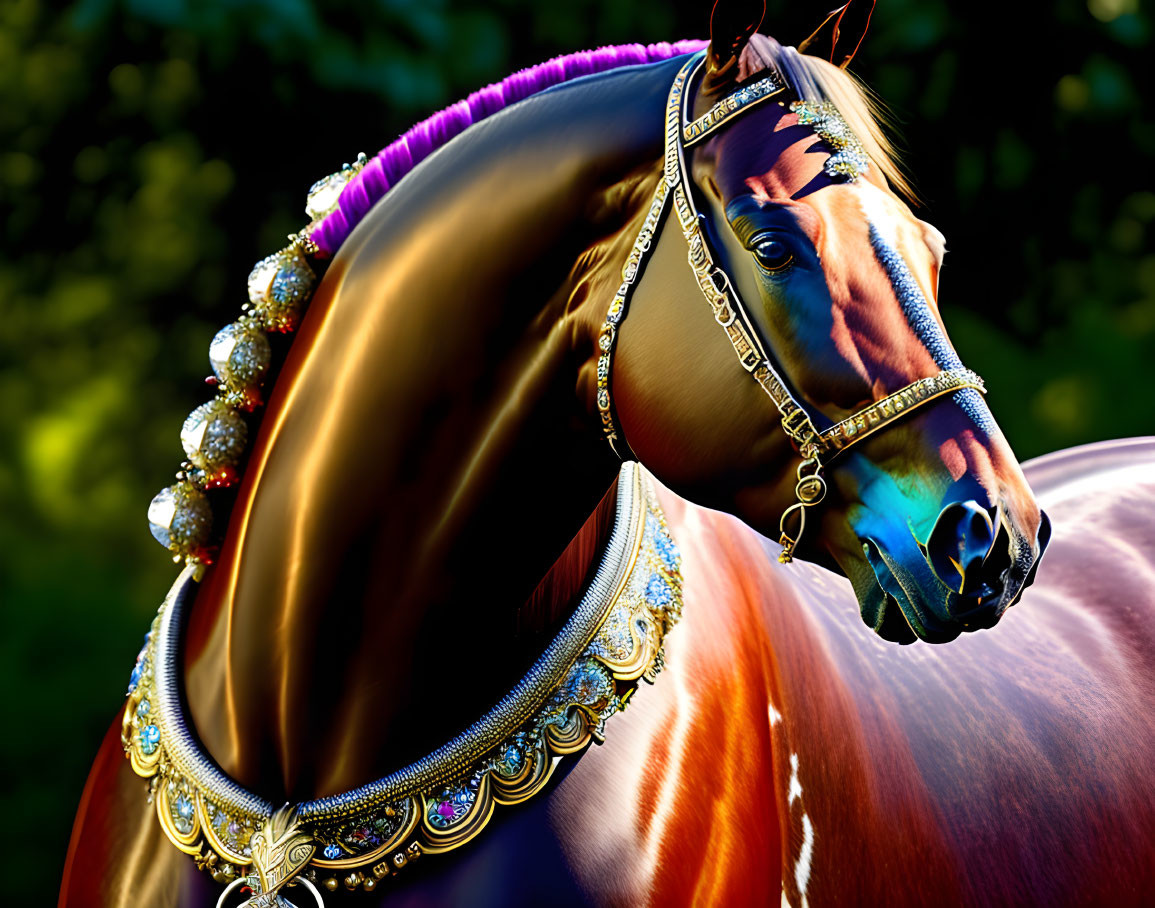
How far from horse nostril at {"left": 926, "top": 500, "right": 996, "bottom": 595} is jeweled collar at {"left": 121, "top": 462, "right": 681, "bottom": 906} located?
417 millimetres

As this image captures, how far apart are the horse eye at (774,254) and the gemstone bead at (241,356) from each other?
2.18ft

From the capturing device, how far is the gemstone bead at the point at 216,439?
4.36ft

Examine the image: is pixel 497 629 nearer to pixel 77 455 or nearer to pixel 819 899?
pixel 819 899

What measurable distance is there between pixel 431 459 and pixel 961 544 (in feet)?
1.90

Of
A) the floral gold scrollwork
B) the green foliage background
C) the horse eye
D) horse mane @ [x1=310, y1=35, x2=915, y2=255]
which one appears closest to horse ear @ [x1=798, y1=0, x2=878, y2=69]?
horse mane @ [x1=310, y1=35, x2=915, y2=255]

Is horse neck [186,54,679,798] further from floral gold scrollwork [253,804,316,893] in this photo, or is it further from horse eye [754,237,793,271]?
horse eye [754,237,793,271]

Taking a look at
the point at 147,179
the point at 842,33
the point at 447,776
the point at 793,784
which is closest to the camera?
the point at 447,776

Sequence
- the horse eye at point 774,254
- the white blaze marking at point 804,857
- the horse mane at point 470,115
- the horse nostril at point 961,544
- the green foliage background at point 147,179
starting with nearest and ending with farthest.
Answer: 1. the horse nostril at point 961,544
2. the horse eye at point 774,254
3. the horse mane at point 470,115
4. the white blaze marking at point 804,857
5. the green foliage background at point 147,179

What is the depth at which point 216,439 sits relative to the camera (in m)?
1.33

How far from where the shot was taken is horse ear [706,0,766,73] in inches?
42.1

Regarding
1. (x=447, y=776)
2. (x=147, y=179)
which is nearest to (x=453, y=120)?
(x=447, y=776)

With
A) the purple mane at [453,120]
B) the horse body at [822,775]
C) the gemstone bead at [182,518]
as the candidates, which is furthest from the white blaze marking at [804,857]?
the purple mane at [453,120]

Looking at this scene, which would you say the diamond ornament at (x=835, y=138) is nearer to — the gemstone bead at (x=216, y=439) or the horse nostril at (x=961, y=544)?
the horse nostril at (x=961, y=544)

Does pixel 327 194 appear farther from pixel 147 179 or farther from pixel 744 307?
pixel 147 179
